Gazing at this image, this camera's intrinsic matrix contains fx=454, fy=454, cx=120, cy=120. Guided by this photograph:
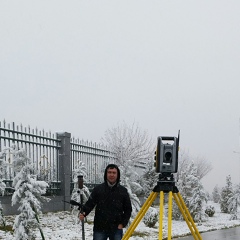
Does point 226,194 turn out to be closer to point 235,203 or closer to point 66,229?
point 235,203

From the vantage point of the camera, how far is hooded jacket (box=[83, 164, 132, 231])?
5785 mm

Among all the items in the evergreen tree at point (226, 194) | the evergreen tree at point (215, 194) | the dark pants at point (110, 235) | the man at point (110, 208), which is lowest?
the evergreen tree at point (215, 194)

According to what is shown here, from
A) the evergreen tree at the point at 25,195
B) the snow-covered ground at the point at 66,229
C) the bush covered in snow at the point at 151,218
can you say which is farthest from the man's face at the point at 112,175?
the bush covered in snow at the point at 151,218

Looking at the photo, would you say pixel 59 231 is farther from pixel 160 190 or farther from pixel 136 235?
pixel 160 190

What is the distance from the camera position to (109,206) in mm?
5789

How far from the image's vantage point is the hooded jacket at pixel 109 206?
5.79 metres

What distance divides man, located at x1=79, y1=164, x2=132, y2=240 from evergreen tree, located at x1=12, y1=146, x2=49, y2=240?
3.28 m

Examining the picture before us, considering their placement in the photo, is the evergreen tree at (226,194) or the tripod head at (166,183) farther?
the evergreen tree at (226,194)

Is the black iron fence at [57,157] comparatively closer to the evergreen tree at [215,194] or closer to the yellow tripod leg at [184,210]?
the yellow tripod leg at [184,210]

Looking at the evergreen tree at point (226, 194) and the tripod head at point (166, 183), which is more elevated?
the tripod head at point (166, 183)

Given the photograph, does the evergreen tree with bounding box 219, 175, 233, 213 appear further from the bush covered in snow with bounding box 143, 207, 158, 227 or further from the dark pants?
the dark pants

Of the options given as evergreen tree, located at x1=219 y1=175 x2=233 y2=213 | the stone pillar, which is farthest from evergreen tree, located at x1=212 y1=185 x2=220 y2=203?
the stone pillar

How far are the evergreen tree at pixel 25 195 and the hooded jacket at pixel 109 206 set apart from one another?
3290 mm

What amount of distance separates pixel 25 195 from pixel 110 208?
362cm
